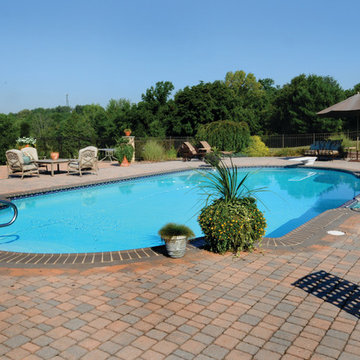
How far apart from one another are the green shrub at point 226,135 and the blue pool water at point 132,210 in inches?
299

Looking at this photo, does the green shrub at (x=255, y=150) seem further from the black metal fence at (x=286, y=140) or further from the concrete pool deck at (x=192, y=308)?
the concrete pool deck at (x=192, y=308)

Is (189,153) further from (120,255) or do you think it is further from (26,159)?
(120,255)

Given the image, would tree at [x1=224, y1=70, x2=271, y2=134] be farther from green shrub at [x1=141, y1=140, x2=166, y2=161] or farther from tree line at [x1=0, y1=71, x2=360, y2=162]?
green shrub at [x1=141, y1=140, x2=166, y2=161]

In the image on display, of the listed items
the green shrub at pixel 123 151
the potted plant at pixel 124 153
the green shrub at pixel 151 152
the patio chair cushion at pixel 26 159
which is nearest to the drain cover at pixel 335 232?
the patio chair cushion at pixel 26 159

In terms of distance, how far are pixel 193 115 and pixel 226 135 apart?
7.38m

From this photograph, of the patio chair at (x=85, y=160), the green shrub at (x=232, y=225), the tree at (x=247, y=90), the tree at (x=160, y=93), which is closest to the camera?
the green shrub at (x=232, y=225)

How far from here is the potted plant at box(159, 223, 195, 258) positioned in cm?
474

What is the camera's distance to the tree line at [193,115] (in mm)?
24056

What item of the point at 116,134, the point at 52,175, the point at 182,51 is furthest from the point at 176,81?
the point at 52,175

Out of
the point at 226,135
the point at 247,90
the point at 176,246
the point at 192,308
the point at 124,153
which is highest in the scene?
the point at 247,90

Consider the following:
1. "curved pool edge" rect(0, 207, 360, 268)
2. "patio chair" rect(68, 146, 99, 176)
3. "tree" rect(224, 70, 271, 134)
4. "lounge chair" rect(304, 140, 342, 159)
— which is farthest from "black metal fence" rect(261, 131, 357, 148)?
"curved pool edge" rect(0, 207, 360, 268)

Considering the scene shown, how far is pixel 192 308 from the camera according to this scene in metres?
3.49

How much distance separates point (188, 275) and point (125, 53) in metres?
21.9

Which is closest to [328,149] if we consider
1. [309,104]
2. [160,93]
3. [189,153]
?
[189,153]
